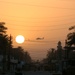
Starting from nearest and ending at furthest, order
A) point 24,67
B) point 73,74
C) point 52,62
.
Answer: point 73,74, point 24,67, point 52,62

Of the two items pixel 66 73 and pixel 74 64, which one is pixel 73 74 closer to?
pixel 66 73

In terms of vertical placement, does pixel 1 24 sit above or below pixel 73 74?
above

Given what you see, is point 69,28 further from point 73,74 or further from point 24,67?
point 24,67

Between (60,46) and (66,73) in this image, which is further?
(60,46)

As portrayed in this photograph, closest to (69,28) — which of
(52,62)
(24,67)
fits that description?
(24,67)

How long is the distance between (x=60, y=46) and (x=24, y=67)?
61.8ft

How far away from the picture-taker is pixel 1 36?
6612 cm

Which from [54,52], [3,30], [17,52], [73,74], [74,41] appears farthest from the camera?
[54,52]

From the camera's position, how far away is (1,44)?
66.4 metres

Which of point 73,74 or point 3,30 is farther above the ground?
point 3,30

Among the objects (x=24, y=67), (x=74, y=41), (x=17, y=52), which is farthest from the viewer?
(x=17, y=52)

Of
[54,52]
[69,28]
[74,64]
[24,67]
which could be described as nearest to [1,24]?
[69,28]

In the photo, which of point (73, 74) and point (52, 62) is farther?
point (52, 62)

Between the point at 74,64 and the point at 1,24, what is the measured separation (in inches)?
851
